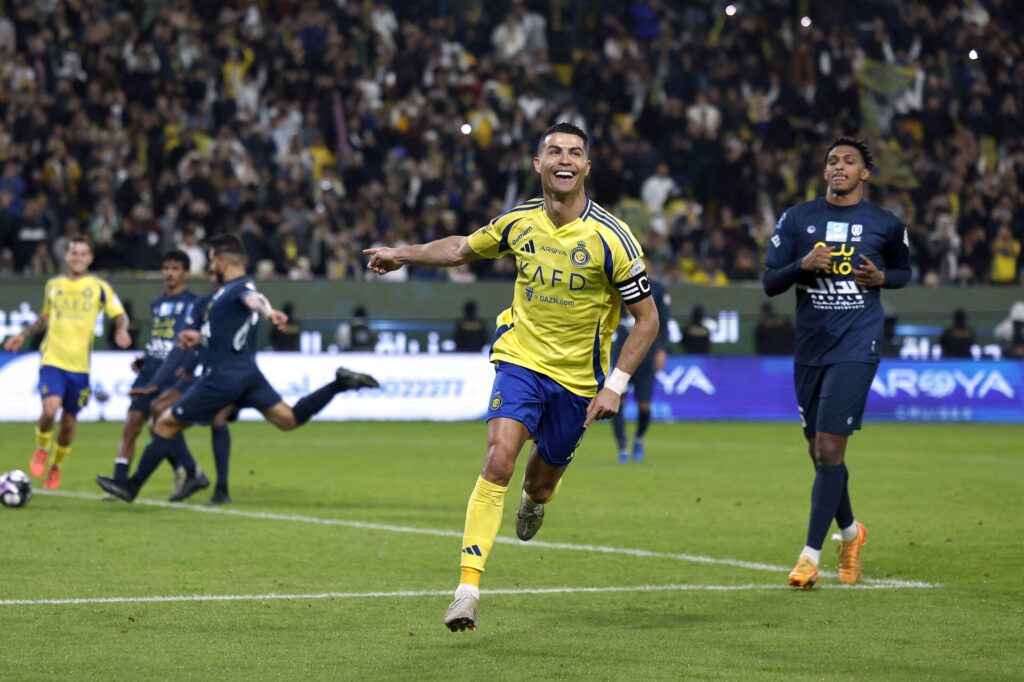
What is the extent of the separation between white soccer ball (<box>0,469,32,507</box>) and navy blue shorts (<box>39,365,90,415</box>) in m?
2.09

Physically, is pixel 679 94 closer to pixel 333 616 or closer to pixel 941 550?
pixel 941 550

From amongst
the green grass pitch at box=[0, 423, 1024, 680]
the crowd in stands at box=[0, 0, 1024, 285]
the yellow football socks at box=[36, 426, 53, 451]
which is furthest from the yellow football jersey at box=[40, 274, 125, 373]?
the crowd in stands at box=[0, 0, 1024, 285]

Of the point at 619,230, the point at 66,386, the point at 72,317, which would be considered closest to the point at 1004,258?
the point at 72,317

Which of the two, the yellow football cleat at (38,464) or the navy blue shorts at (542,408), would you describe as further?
the yellow football cleat at (38,464)

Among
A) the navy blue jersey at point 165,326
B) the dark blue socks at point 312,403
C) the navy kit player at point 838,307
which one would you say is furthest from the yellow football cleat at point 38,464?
the navy kit player at point 838,307

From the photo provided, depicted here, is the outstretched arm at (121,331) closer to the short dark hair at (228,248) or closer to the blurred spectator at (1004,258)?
the short dark hair at (228,248)

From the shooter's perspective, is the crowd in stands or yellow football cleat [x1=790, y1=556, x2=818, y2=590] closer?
yellow football cleat [x1=790, y1=556, x2=818, y2=590]

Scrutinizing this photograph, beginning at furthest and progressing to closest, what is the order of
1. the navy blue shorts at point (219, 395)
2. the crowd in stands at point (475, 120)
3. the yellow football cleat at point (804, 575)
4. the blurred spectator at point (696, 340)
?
the blurred spectator at point (696, 340) < the crowd in stands at point (475, 120) < the navy blue shorts at point (219, 395) < the yellow football cleat at point (804, 575)

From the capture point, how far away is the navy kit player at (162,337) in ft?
39.2

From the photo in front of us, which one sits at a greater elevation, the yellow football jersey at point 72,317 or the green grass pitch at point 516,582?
the yellow football jersey at point 72,317

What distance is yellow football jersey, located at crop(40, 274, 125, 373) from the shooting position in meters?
13.1

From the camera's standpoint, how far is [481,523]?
6.20 meters

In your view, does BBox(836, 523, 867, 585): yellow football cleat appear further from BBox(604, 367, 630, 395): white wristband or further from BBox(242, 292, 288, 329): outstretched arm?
BBox(242, 292, 288, 329): outstretched arm

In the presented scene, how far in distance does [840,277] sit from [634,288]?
1.69 metres
